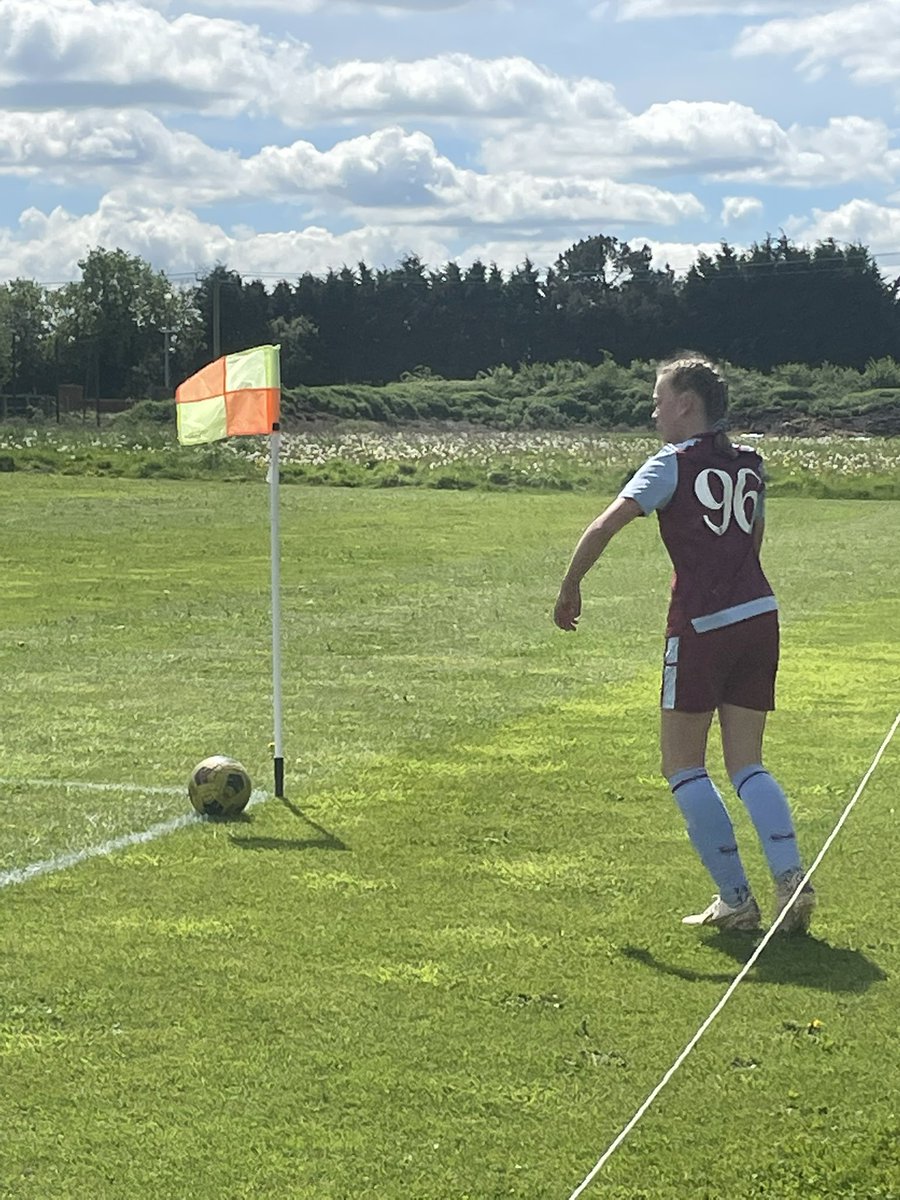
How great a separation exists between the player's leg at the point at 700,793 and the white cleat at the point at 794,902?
12cm

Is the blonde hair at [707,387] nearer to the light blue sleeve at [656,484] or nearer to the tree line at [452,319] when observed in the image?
the light blue sleeve at [656,484]

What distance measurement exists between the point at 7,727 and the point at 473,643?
5.68 metres

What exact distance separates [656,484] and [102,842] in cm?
333

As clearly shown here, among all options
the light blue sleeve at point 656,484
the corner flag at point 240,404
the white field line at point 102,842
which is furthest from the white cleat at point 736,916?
the corner flag at point 240,404

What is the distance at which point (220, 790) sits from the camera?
8.94m

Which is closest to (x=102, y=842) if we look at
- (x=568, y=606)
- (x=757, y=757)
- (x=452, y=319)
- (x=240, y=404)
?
(x=240, y=404)

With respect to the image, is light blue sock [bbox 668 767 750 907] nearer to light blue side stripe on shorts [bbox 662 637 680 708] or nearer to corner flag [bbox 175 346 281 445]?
light blue side stripe on shorts [bbox 662 637 680 708]

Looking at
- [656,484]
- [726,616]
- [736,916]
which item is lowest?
[736,916]

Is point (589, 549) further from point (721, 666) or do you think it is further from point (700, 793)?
point (700, 793)

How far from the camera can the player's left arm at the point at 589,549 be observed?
6469mm

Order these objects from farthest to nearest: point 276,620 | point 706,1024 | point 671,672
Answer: point 276,620 < point 671,672 < point 706,1024

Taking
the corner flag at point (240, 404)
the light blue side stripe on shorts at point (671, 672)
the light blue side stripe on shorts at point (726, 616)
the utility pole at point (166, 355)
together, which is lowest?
the light blue side stripe on shorts at point (671, 672)

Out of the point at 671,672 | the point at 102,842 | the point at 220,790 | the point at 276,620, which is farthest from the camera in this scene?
the point at 276,620

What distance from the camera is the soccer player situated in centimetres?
660
